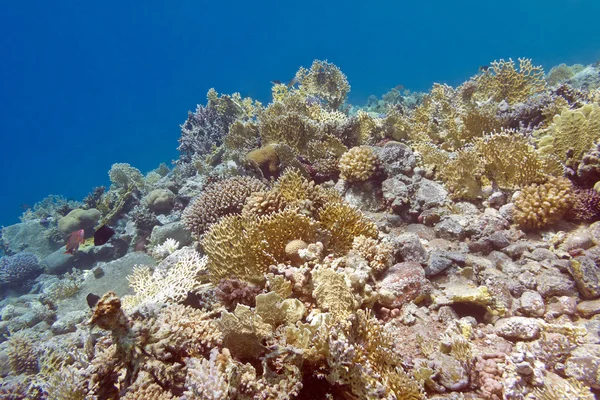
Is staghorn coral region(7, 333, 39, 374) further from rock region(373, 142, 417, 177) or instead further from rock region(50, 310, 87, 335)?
rock region(373, 142, 417, 177)

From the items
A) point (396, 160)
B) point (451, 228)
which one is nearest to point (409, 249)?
point (451, 228)

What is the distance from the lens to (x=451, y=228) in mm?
5223

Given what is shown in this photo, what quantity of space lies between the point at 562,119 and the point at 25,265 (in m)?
19.5

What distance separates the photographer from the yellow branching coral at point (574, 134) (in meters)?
5.38

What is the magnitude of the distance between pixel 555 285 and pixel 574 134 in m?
3.36

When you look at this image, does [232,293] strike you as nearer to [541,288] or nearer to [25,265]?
[541,288]

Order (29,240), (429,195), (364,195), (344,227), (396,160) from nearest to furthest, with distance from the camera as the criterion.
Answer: (344,227), (429,195), (364,195), (396,160), (29,240)

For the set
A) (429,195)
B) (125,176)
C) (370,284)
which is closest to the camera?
(370,284)

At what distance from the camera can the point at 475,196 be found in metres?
5.89

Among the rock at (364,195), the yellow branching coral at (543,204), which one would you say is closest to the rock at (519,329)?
the yellow branching coral at (543,204)

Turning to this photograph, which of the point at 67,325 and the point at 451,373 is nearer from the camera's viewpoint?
the point at 451,373

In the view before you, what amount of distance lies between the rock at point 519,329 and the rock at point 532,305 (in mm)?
235

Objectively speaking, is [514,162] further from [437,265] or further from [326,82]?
[326,82]

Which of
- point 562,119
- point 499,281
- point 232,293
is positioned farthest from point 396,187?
point 232,293
